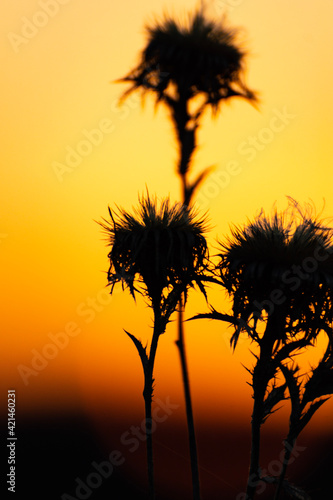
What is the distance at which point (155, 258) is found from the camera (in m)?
9.00

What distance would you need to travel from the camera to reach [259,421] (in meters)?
8.60

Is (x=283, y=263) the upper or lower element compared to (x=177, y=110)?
lower

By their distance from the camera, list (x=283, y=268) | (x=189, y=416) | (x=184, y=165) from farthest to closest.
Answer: (x=184, y=165) → (x=189, y=416) → (x=283, y=268)

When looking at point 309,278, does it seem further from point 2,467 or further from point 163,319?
point 2,467

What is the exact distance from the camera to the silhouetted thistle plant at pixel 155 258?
902 centimetres

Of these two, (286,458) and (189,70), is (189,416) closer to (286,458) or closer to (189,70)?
(286,458)

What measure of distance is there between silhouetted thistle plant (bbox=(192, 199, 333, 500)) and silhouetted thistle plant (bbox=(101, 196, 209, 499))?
73 cm

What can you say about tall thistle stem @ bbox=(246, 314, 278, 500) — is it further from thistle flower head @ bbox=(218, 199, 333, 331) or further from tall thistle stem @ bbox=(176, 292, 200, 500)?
tall thistle stem @ bbox=(176, 292, 200, 500)

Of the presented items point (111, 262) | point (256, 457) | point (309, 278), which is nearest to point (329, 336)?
point (309, 278)

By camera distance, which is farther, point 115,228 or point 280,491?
point 115,228

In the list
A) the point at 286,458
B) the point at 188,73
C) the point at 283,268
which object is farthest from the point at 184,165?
the point at 286,458

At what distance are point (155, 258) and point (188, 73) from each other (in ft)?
13.5

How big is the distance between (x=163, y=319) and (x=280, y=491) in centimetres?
284

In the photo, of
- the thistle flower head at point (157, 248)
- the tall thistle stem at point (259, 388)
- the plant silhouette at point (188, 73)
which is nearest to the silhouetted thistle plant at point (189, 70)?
the plant silhouette at point (188, 73)
